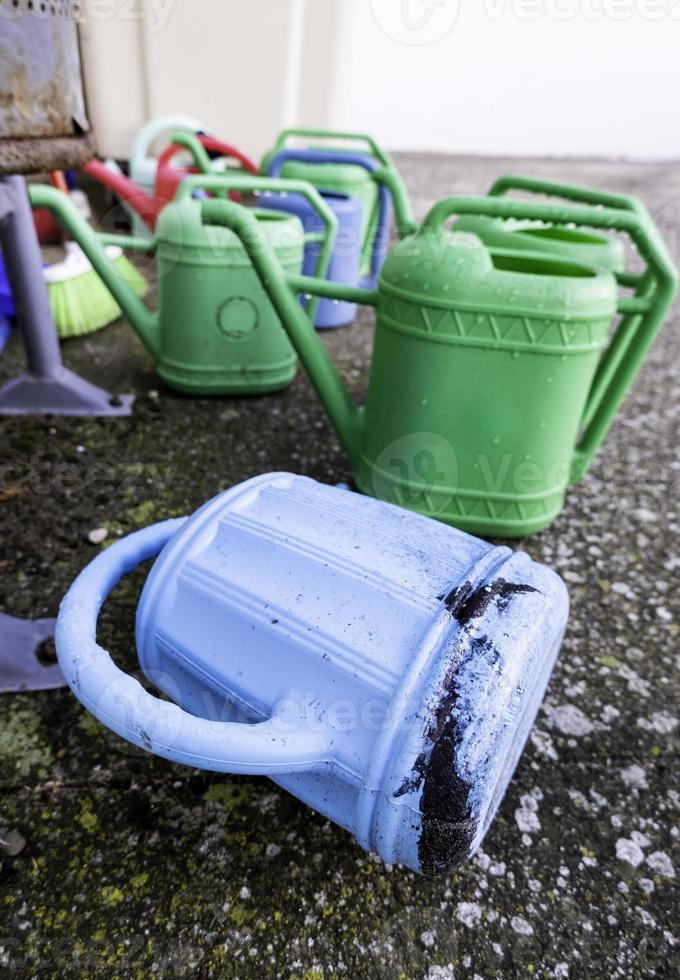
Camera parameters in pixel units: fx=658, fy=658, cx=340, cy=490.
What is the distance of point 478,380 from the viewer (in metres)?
0.89

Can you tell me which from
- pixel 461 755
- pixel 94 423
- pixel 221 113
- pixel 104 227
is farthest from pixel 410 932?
pixel 221 113

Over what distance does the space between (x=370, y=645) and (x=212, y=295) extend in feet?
3.25

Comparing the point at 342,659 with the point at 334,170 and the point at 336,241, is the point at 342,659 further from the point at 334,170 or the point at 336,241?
the point at 334,170

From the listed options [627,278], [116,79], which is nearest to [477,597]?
[627,278]

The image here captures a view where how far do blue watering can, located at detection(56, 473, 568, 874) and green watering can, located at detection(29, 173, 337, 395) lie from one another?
2.53ft

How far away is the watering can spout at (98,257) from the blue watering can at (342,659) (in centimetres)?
76

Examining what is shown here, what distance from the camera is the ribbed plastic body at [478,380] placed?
0.84 m

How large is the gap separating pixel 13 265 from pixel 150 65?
1693 mm

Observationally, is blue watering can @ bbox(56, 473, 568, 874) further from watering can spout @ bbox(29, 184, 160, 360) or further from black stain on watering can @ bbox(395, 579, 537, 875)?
watering can spout @ bbox(29, 184, 160, 360)

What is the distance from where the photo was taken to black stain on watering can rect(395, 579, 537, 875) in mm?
438

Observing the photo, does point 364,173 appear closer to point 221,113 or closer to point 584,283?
point 221,113

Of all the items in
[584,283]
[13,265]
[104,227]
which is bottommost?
[104,227]

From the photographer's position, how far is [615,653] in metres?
0.87

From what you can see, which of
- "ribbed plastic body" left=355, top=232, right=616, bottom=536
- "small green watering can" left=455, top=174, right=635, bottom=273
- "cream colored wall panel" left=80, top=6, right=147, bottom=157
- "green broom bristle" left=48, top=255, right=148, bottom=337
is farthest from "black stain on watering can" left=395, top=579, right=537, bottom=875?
"cream colored wall panel" left=80, top=6, right=147, bottom=157
